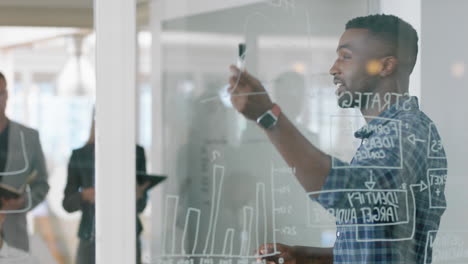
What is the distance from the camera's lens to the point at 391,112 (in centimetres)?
283

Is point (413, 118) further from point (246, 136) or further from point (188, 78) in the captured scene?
point (188, 78)

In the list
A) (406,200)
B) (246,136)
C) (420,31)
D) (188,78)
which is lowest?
(406,200)

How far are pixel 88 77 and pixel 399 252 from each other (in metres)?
1.35

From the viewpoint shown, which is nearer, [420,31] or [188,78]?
[188,78]

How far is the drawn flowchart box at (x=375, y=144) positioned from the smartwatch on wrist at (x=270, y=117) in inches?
8.5

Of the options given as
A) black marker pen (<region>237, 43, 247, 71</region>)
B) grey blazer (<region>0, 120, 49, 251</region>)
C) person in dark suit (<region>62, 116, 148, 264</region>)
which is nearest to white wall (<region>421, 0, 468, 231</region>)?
black marker pen (<region>237, 43, 247, 71</region>)

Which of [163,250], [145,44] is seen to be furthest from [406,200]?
[145,44]

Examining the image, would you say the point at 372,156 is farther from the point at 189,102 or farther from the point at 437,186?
the point at 189,102

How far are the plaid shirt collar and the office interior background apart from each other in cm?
4

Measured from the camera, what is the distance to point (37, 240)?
267 cm

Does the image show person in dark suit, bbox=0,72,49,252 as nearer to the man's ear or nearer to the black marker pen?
the black marker pen

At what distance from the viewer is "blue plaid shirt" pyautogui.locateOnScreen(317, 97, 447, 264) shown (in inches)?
109

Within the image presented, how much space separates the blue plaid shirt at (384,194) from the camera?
9.08ft

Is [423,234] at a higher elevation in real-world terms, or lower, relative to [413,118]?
lower
